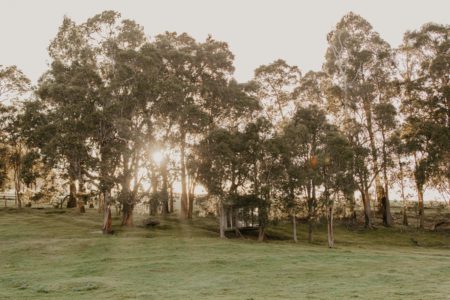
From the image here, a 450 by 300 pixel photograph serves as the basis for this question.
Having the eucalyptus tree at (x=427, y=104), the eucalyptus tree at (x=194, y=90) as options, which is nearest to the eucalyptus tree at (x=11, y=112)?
the eucalyptus tree at (x=194, y=90)

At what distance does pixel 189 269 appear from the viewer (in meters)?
28.6

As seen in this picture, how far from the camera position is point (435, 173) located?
53.9m

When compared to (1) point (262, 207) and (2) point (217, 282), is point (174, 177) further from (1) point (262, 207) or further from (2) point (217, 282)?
(2) point (217, 282)

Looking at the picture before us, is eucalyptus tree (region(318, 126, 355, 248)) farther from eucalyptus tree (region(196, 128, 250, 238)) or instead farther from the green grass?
eucalyptus tree (region(196, 128, 250, 238))

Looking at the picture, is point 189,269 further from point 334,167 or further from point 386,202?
point 386,202

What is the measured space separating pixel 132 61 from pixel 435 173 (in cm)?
3729

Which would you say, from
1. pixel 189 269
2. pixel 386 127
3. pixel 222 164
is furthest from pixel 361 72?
pixel 189 269

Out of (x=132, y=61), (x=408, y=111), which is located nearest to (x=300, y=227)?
(x=408, y=111)

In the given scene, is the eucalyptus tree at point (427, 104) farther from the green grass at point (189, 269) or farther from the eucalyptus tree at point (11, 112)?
the eucalyptus tree at point (11, 112)

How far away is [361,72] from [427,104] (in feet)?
32.7

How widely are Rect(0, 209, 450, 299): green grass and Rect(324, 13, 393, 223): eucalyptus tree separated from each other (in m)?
20.1

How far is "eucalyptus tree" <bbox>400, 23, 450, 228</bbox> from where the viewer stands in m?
54.0

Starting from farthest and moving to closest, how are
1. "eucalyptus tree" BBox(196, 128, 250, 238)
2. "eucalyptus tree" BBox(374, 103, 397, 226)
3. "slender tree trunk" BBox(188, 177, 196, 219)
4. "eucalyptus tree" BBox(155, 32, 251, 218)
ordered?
"slender tree trunk" BBox(188, 177, 196, 219), "eucalyptus tree" BBox(374, 103, 397, 226), "eucalyptus tree" BBox(155, 32, 251, 218), "eucalyptus tree" BBox(196, 128, 250, 238)

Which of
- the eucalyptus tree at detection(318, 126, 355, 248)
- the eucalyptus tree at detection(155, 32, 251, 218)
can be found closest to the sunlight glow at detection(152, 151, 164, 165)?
the eucalyptus tree at detection(155, 32, 251, 218)
